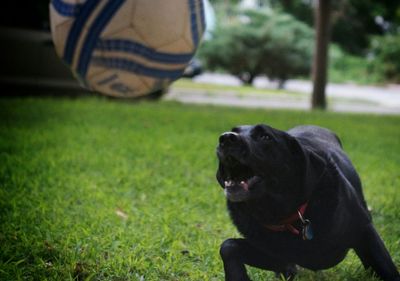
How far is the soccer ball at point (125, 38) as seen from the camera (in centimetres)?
318

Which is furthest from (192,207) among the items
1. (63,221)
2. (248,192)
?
(248,192)

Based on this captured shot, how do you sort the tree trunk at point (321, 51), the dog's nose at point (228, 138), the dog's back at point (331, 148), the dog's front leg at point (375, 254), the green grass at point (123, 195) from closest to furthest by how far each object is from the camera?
the dog's nose at point (228, 138) < the dog's front leg at point (375, 254) < the dog's back at point (331, 148) < the green grass at point (123, 195) < the tree trunk at point (321, 51)

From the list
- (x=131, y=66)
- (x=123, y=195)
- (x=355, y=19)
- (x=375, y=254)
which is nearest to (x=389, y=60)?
(x=355, y=19)

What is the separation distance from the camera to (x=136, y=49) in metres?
3.28

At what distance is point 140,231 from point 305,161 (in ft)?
5.28

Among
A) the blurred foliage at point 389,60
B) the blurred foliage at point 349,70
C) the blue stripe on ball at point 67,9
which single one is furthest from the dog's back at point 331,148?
the blurred foliage at point 349,70

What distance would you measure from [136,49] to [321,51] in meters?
10.2

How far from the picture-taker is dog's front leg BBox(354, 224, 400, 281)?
8.93 feet

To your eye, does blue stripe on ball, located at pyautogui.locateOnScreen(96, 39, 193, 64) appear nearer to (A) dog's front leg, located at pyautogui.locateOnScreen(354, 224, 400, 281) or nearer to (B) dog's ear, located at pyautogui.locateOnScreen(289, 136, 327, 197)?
(B) dog's ear, located at pyautogui.locateOnScreen(289, 136, 327, 197)

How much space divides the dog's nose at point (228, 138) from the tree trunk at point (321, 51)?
11.0 metres

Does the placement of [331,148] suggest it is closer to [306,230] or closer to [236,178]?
[306,230]

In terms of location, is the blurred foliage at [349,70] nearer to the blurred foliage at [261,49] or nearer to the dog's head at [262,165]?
the blurred foliage at [261,49]

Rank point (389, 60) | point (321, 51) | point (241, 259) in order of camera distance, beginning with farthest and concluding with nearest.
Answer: point (389, 60) → point (321, 51) → point (241, 259)

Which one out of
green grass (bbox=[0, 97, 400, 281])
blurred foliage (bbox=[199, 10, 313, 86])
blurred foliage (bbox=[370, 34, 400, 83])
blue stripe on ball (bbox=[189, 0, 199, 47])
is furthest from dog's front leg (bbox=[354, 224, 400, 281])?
blurred foliage (bbox=[370, 34, 400, 83])
